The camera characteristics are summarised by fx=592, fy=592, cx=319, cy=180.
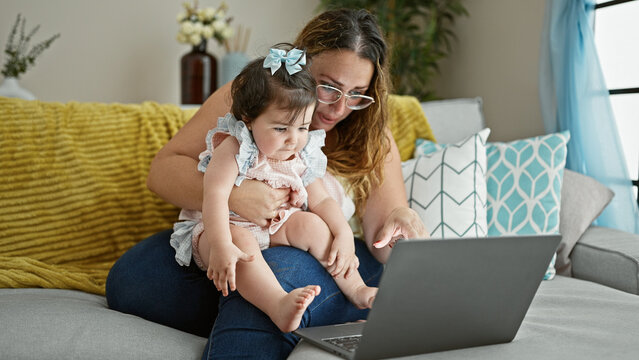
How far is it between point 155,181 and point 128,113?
45 cm

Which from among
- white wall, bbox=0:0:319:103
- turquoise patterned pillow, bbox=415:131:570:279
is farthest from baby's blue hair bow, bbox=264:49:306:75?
white wall, bbox=0:0:319:103

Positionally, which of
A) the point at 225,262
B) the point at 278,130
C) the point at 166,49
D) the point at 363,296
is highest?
the point at 278,130

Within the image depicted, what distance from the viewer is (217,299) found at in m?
1.43

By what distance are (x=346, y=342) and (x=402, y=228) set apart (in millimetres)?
403

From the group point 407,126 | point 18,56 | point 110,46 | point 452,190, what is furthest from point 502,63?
point 18,56

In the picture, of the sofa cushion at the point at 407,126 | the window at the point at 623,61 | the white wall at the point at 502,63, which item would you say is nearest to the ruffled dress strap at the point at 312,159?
the sofa cushion at the point at 407,126

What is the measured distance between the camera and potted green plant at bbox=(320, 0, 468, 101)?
3166mm

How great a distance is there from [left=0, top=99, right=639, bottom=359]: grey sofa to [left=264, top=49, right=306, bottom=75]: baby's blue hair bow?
0.56 meters

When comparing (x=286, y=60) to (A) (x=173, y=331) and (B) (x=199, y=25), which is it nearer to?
(A) (x=173, y=331)

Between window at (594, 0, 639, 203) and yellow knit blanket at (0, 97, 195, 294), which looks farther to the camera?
window at (594, 0, 639, 203)

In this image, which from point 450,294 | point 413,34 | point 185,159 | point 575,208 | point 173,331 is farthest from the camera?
point 413,34

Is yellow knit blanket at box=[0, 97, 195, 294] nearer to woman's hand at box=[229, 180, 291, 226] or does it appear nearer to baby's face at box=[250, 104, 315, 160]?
woman's hand at box=[229, 180, 291, 226]

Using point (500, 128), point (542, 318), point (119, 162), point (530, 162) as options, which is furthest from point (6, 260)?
point (500, 128)

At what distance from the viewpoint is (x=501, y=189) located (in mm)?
1873
